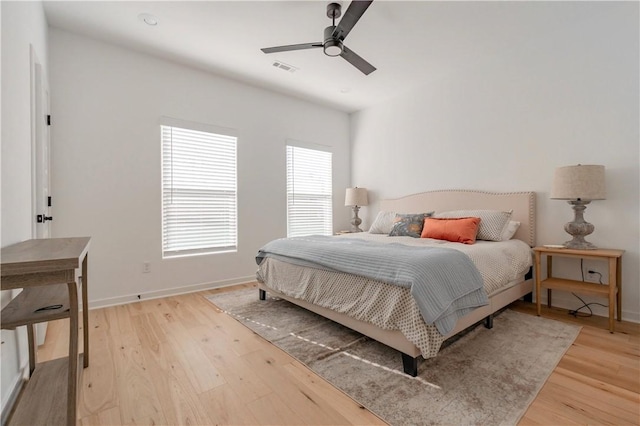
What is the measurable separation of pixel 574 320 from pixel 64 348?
4.18m

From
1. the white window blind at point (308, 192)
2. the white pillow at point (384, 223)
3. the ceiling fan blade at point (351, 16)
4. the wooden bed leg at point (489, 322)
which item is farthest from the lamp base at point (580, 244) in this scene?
the white window blind at point (308, 192)

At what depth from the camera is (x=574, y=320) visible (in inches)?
103

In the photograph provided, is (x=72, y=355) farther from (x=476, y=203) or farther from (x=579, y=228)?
(x=476, y=203)

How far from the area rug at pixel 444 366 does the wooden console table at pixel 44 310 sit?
1.21 m

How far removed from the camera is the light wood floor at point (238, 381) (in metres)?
1.43

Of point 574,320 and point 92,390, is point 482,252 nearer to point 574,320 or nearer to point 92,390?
point 574,320

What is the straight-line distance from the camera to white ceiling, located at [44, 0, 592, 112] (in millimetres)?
2582

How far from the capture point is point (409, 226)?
350 centimetres

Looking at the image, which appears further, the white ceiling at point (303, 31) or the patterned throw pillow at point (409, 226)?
the patterned throw pillow at point (409, 226)

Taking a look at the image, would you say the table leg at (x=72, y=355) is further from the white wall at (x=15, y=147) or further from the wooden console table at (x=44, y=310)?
the white wall at (x=15, y=147)

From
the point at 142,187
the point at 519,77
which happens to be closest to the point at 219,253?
the point at 142,187

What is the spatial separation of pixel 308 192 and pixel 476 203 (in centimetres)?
249

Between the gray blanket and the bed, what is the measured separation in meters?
0.05

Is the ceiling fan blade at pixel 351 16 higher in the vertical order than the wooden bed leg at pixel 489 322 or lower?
higher
